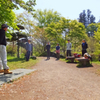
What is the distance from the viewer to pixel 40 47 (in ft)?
→ 91.3

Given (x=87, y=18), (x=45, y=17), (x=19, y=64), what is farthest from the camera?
(x=87, y=18)

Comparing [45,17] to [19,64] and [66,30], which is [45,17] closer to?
[66,30]

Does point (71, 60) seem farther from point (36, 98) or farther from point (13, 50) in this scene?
point (13, 50)

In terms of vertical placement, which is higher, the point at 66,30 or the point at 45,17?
the point at 45,17

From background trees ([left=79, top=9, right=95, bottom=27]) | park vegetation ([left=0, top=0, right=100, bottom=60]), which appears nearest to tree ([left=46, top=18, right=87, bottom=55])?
park vegetation ([left=0, top=0, right=100, bottom=60])

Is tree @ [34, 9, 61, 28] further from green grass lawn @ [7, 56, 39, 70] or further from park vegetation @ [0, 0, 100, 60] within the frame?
green grass lawn @ [7, 56, 39, 70]

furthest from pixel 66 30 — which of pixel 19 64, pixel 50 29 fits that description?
pixel 19 64

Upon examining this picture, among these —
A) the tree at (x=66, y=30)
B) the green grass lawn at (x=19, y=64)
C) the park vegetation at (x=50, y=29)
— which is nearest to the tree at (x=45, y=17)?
the park vegetation at (x=50, y=29)

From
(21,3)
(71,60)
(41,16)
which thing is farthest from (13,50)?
(41,16)

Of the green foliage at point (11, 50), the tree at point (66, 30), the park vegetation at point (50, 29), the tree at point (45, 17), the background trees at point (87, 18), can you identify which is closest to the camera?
the park vegetation at point (50, 29)

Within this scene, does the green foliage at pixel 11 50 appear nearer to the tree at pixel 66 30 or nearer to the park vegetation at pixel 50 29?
the park vegetation at pixel 50 29

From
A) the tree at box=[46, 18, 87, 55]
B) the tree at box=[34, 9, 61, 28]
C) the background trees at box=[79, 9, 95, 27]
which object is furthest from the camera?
the background trees at box=[79, 9, 95, 27]

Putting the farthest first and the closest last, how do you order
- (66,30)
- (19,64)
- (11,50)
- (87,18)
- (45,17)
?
(87,18) < (45,17) < (66,30) < (11,50) < (19,64)

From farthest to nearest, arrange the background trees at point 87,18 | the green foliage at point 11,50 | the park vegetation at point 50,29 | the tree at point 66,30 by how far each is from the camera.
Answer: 1. the background trees at point 87,18
2. the green foliage at point 11,50
3. the tree at point 66,30
4. the park vegetation at point 50,29
